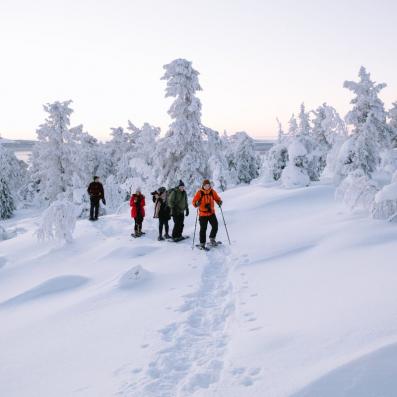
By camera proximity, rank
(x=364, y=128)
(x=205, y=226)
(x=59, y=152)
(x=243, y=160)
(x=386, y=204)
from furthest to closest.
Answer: (x=243, y=160) < (x=59, y=152) < (x=364, y=128) < (x=205, y=226) < (x=386, y=204)

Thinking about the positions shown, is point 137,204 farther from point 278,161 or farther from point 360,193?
point 278,161

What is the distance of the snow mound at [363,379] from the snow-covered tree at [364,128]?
753 inches

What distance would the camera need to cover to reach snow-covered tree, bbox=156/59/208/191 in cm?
2208

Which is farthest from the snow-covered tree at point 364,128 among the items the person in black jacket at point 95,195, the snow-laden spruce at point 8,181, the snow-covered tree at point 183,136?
the snow-laden spruce at point 8,181

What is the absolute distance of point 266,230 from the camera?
450 inches

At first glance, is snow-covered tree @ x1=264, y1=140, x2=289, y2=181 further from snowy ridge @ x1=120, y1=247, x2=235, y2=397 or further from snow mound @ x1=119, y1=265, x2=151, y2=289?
snowy ridge @ x1=120, y1=247, x2=235, y2=397

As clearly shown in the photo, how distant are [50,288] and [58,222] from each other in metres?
4.04

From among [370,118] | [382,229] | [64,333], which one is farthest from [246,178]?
[64,333]

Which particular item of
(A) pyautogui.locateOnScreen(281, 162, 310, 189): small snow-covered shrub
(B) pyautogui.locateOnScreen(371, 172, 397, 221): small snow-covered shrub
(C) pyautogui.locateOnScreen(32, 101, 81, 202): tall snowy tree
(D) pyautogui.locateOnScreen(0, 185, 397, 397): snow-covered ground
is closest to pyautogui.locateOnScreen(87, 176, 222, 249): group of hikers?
(D) pyautogui.locateOnScreen(0, 185, 397, 397): snow-covered ground

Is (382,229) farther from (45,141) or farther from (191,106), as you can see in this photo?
(45,141)

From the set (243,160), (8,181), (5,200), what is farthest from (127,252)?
(243,160)

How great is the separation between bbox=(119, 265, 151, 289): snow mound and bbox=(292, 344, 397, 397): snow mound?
490 cm

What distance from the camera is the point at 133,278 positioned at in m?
7.67

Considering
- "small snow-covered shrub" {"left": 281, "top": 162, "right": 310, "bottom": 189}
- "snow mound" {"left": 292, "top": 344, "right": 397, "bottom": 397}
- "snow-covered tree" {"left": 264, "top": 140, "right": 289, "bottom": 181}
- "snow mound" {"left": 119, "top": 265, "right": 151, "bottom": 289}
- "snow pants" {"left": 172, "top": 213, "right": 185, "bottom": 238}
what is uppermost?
"snow-covered tree" {"left": 264, "top": 140, "right": 289, "bottom": 181}
